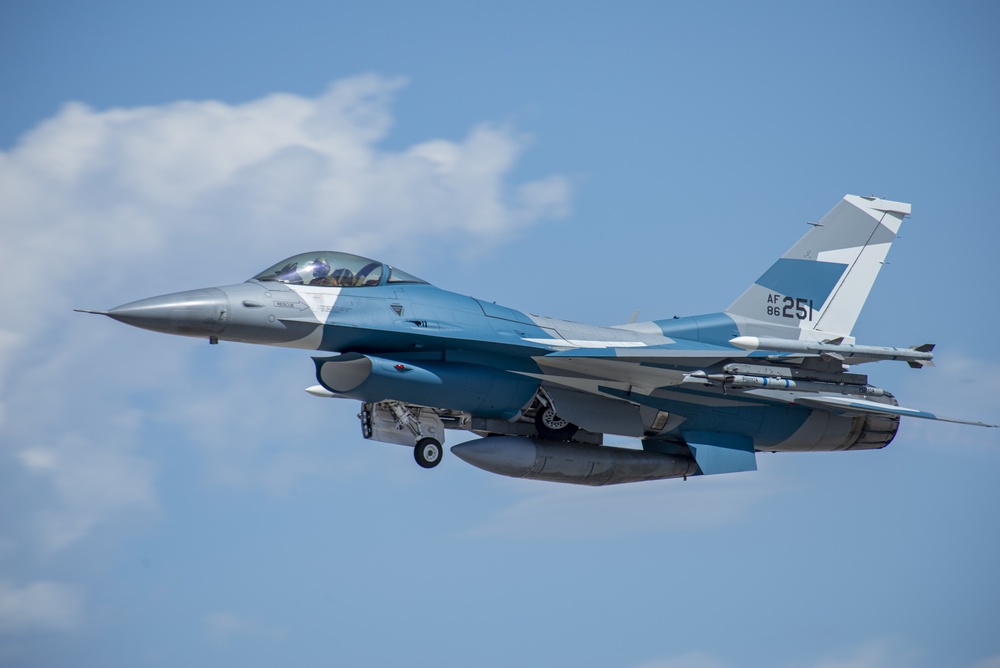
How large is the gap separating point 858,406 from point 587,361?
5049 mm

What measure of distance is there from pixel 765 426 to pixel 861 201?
502 cm

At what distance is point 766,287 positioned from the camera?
23.7 m

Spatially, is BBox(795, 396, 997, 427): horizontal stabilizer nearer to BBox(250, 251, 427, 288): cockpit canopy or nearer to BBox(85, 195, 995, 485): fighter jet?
BBox(85, 195, 995, 485): fighter jet

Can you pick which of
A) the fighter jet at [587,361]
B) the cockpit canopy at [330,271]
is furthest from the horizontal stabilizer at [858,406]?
the cockpit canopy at [330,271]

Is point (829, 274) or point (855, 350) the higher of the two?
point (829, 274)

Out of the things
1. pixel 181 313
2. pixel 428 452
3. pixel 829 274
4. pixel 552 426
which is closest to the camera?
pixel 181 313

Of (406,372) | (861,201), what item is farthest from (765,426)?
(406,372)

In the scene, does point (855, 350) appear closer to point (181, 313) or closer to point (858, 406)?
point (858, 406)

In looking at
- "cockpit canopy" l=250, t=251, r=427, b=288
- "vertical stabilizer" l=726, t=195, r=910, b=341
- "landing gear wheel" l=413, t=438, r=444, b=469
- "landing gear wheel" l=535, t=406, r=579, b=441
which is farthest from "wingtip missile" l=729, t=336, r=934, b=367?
"cockpit canopy" l=250, t=251, r=427, b=288

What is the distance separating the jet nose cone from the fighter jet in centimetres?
2

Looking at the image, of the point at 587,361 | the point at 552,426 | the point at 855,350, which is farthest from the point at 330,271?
the point at 855,350

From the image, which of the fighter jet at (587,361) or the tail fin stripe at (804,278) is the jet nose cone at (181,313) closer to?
the fighter jet at (587,361)

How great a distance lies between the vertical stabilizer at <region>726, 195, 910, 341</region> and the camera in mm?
23578

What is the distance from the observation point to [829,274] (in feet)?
78.8
